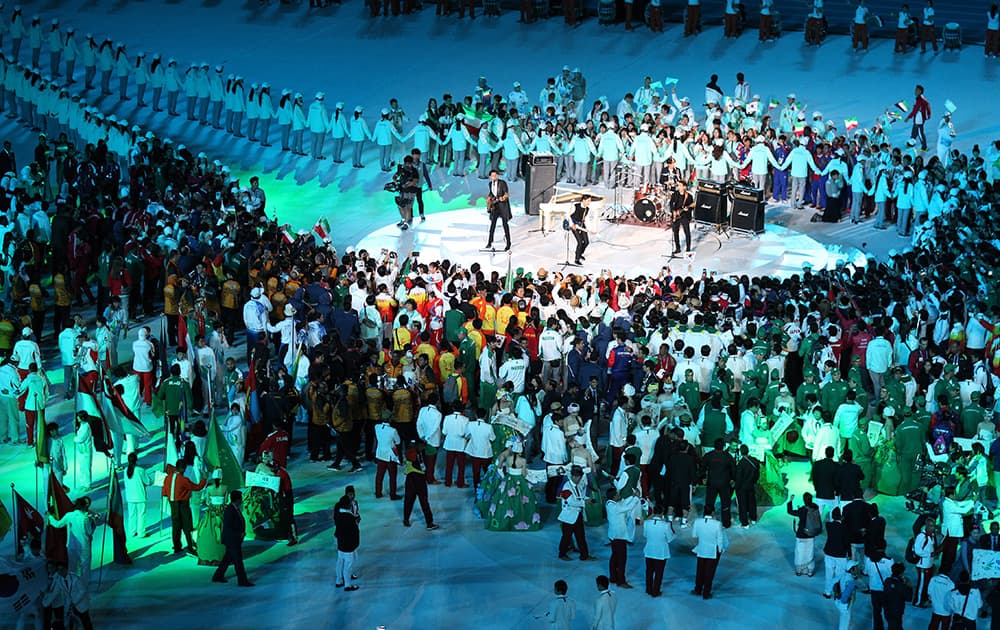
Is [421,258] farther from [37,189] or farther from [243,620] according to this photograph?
[243,620]

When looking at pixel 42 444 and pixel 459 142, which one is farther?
pixel 459 142

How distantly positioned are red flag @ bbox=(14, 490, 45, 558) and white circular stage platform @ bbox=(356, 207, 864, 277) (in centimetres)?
1219

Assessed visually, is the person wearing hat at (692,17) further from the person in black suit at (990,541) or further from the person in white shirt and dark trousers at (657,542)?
the person in black suit at (990,541)

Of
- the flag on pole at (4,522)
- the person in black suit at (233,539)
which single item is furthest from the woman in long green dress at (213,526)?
the flag on pole at (4,522)

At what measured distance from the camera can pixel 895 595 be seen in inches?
642

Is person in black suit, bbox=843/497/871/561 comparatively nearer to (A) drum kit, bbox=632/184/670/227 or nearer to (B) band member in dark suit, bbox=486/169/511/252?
(B) band member in dark suit, bbox=486/169/511/252

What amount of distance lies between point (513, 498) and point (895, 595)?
490cm

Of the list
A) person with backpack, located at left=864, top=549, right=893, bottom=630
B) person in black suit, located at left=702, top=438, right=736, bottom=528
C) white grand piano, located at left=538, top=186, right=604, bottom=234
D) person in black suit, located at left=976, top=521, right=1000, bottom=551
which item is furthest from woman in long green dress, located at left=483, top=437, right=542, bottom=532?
white grand piano, located at left=538, top=186, right=604, bottom=234

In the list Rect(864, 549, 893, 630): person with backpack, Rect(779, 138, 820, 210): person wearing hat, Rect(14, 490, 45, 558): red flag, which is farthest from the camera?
Rect(779, 138, 820, 210): person wearing hat

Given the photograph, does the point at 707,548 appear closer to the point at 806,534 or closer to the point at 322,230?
the point at 806,534

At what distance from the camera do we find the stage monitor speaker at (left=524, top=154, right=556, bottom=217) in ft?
100

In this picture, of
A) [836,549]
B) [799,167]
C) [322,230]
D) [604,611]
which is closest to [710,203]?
[799,167]

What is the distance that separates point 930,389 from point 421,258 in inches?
455

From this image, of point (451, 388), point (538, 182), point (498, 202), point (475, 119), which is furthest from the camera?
point (475, 119)
